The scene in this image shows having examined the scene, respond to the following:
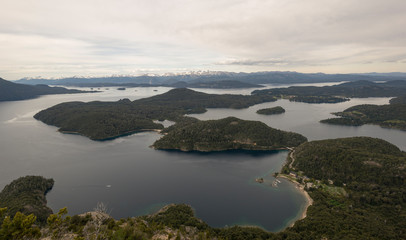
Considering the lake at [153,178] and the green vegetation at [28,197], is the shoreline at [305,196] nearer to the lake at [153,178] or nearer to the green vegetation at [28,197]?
the lake at [153,178]

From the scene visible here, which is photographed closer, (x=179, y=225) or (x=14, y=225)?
(x=14, y=225)

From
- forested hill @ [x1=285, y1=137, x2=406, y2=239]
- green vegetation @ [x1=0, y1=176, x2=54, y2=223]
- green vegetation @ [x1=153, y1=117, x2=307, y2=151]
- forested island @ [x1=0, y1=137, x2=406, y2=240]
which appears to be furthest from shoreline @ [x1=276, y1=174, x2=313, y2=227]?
green vegetation @ [x1=0, y1=176, x2=54, y2=223]

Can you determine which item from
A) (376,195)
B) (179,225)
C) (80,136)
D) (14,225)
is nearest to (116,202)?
(179,225)

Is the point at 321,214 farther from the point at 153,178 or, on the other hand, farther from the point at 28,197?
the point at 28,197

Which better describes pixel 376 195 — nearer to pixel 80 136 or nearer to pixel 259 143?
pixel 259 143

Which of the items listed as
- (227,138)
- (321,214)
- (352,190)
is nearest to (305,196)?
(321,214)

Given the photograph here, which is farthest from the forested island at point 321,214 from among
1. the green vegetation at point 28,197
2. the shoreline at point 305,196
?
the green vegetation at point 28,197
